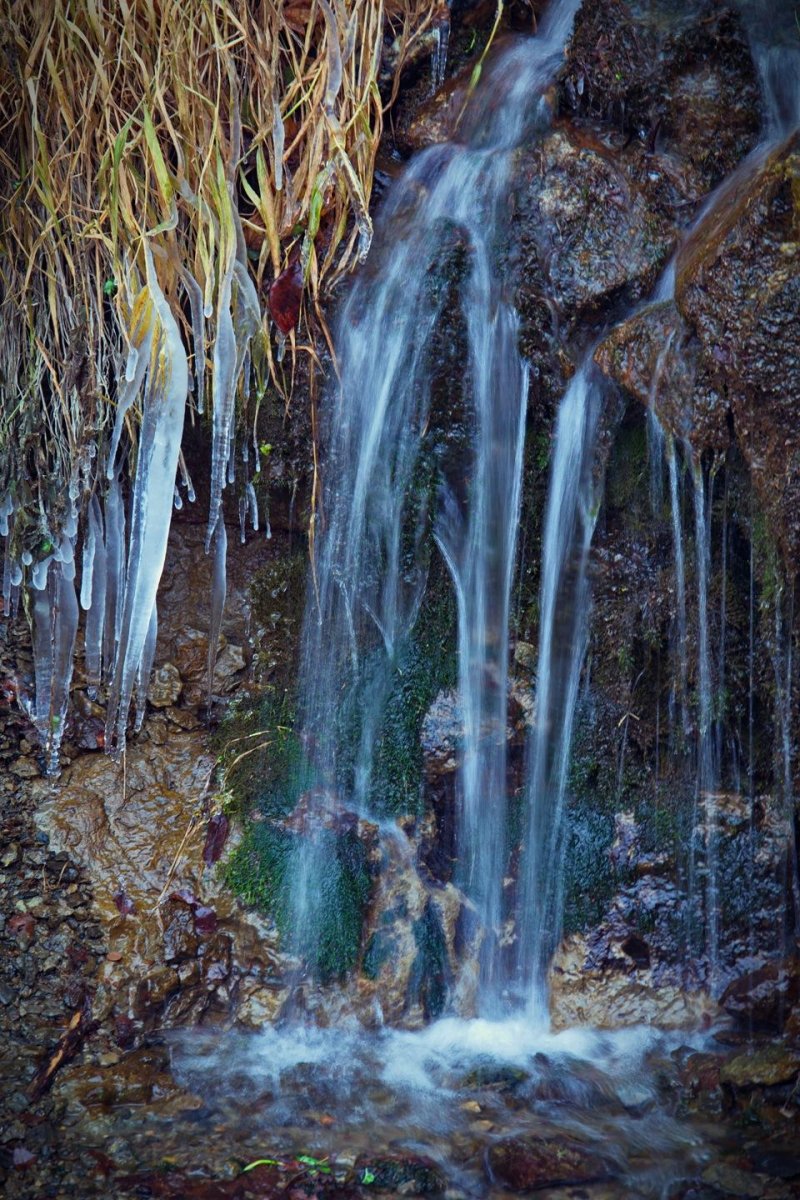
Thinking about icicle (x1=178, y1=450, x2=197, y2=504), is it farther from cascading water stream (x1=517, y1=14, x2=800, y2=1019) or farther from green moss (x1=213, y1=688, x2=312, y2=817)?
cascading water stream (x1=517, y1=14, x2=800, y2=1019)

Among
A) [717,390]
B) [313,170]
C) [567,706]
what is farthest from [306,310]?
[567,706]

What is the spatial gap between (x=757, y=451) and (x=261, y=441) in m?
1.81

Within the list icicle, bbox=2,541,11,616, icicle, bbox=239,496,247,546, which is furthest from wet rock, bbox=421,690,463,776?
icicle, bbox=2,541,11,616

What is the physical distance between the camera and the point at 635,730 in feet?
12.1

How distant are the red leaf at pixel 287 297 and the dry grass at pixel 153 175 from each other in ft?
0.11

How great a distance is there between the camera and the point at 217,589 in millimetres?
3648

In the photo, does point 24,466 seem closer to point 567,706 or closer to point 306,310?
point 306,310

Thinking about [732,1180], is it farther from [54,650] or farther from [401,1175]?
[54,650]

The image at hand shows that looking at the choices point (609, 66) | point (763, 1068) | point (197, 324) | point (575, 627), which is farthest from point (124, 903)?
point (609, 66)

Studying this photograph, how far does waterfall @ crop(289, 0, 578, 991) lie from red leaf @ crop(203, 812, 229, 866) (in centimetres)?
30

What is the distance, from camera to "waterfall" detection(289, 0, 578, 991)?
3.54 metres

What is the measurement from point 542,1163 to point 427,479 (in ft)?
7.35

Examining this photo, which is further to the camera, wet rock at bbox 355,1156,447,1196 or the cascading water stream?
the cascading water stream

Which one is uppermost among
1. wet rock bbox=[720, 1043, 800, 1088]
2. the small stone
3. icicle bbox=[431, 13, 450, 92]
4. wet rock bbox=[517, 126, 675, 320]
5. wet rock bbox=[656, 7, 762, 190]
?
icicle bbox=[431, 13, 450, 92]
